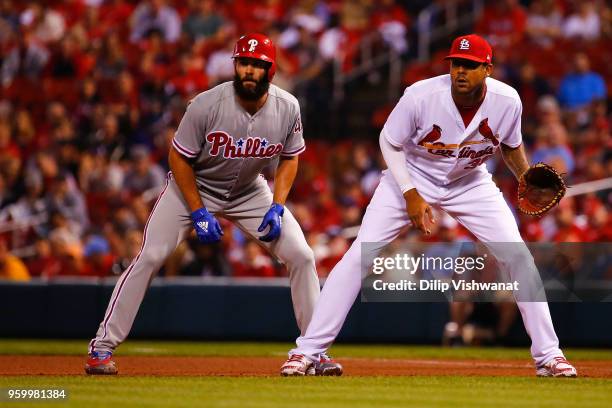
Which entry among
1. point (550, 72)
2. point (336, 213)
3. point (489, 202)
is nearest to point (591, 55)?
point (550, 72)

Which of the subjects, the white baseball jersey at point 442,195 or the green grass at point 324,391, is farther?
the white baseball jersey at point 442,195

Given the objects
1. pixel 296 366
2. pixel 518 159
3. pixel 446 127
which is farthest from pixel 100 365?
pixel 518 159

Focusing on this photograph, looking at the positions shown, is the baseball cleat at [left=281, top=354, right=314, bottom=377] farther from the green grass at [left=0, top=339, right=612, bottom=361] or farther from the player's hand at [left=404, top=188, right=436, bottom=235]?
the green grass at [left=0, top=339, right=612, bottom=361]

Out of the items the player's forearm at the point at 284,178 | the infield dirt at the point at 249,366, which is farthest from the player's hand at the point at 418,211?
the infield dirt at the point at 249,366

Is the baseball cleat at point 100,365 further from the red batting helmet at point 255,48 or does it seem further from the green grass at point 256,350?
the green grass at point 256,350

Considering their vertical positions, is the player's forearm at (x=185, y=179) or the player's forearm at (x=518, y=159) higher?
the player's forearm at (x=518, y=159)

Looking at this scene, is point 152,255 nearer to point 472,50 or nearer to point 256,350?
point 472,50

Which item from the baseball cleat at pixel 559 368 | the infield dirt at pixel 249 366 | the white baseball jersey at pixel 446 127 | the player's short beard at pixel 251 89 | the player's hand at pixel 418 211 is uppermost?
the player's short beard at pixel 251 89
